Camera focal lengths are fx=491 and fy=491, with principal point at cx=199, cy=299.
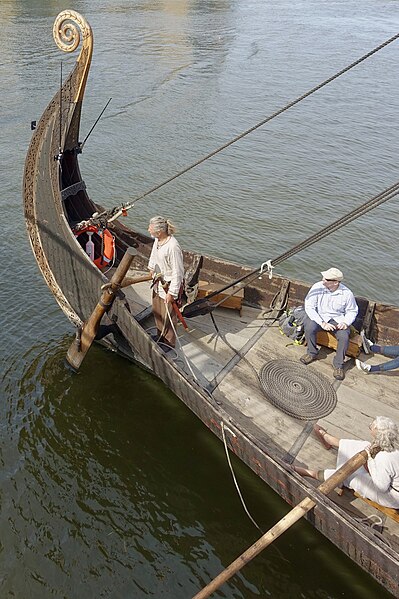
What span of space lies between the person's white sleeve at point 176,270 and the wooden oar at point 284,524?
322 cm

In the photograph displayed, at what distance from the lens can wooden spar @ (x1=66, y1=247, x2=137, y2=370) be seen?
658 centimetres

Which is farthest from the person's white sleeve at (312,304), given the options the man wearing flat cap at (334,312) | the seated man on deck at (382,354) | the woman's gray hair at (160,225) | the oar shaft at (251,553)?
the oar shaft at (251,553)

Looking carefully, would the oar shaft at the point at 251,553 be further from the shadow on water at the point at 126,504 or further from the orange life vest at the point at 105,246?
the orange life vest at the point at 105,246

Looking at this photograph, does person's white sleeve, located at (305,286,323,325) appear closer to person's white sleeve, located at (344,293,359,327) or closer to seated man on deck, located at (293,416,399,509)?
person's white sleeve, located at (344,293,359,327)

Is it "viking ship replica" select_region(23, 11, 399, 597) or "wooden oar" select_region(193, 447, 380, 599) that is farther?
"viking ship replica" select_region(23, 11, 399, 597)

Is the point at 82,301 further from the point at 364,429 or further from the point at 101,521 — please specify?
the point at 364,429

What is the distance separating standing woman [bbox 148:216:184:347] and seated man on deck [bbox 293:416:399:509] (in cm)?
285

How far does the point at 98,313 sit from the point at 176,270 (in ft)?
4.51

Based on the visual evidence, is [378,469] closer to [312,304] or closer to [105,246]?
[312,304]

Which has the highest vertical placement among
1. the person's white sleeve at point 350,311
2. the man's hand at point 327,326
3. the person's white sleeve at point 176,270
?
the person's white sleeve at point 176,270

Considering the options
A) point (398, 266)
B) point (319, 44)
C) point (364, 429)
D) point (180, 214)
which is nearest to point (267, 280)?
point (364, 429)

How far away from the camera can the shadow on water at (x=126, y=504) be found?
6117 mm

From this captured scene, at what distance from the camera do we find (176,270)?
6867 millimetres

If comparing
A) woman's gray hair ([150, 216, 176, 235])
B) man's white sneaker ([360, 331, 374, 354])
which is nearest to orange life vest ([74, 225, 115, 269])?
woman's gray hair ([150, 216, 176, 235])
